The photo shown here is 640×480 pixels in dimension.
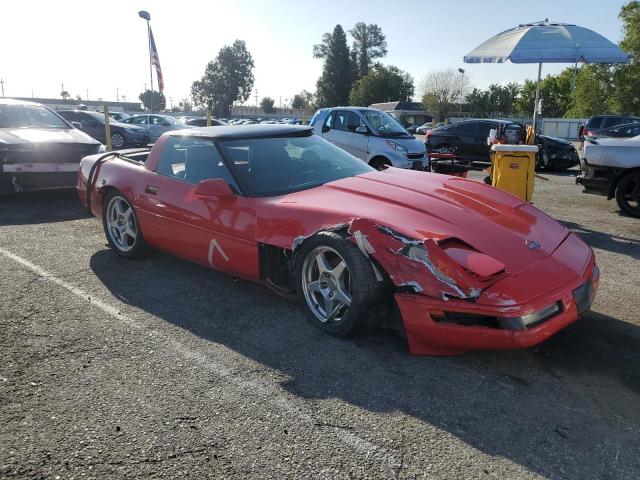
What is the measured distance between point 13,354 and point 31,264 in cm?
197

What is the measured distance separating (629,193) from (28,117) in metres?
9.48

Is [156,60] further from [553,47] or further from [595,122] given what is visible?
[553,47]

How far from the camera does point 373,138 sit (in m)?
9.96

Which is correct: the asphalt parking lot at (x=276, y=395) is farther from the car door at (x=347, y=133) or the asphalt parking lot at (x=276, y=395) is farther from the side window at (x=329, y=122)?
the side window at (x=329, y=122)

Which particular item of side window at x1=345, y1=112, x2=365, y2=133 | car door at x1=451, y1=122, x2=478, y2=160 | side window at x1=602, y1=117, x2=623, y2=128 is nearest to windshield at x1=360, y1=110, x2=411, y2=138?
side window at x1=345, y1=112, x2=365, y2=133

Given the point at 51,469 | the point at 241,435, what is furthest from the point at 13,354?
the point at 241,435

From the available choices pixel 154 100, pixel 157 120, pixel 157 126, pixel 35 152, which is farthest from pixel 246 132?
pixel 154 100

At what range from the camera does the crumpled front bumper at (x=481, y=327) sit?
8.96ft

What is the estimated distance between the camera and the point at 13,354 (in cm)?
313

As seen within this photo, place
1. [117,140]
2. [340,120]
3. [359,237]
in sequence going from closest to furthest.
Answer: [359,237] → [340,120] → [117,140]

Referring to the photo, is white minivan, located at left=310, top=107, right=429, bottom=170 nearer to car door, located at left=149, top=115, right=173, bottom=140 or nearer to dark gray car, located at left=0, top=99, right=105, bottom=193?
dark gray car, located at left=0, top=99, right=105, bottom=193

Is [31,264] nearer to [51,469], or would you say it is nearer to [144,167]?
[144,167]

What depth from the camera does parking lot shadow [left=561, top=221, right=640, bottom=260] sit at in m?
5.62

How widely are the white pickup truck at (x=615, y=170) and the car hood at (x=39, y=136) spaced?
7.61m
